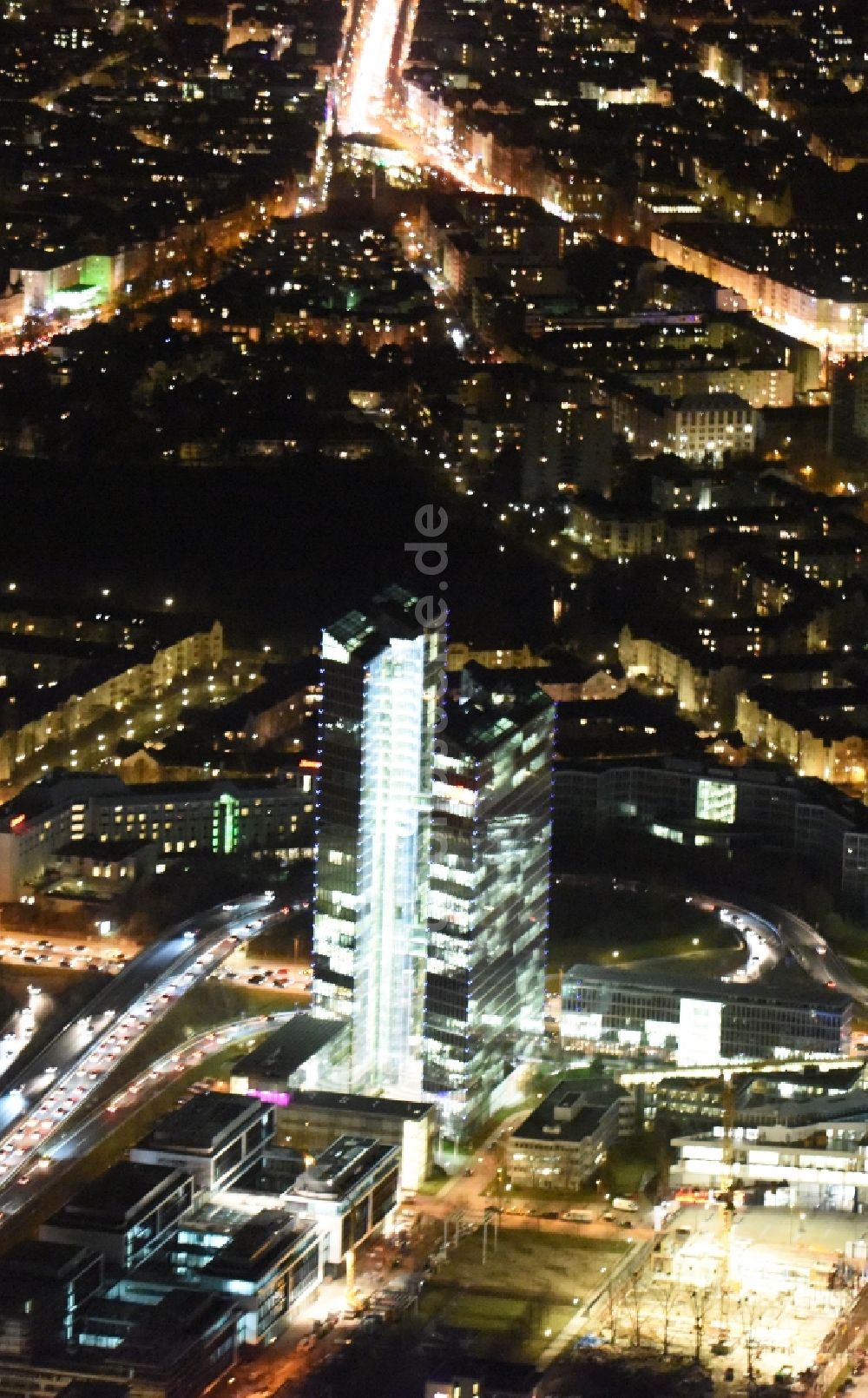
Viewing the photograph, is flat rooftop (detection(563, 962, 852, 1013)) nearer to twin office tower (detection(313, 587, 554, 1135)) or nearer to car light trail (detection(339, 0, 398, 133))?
twin office tower (detection(313, 587, 554, 1135))

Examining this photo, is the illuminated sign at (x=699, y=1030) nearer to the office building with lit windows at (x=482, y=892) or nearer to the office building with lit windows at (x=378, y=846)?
the office building with lit windows at (x=482, y=892)

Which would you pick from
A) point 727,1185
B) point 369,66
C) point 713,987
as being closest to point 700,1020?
point 713,987

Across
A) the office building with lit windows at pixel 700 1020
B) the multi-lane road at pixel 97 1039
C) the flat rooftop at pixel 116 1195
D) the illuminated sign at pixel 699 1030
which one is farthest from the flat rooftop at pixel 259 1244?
the illuminated sign at pixel 699 1030

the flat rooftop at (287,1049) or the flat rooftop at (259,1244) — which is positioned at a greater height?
the flat rooftop at (287,1049)

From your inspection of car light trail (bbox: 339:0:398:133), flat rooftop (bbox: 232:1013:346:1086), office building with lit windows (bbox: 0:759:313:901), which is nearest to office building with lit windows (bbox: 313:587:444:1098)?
flat rooftop (bbox: 232:1013:346:1086)

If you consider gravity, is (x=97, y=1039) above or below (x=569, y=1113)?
above

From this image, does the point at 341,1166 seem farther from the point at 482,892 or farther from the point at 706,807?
the point at 706,807

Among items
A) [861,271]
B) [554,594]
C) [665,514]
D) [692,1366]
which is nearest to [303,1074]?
[692,1366]
